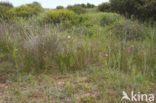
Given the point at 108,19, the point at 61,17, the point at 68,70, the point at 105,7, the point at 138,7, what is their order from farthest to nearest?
the point at 105,7 < the point at 138,7 < the point at 108,19 < the point at 61,17 < the point at 68,70

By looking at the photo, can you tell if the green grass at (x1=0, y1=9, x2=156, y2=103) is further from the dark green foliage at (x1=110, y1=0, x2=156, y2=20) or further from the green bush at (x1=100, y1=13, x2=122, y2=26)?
the dark green foliage at (x1=110, y1=0, x2=156, y2=20)

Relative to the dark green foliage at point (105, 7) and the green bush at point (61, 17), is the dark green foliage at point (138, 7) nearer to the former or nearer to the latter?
the dark green foliage at point (105, 7)

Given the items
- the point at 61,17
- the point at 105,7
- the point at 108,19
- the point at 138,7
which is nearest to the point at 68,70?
the point at 61,17

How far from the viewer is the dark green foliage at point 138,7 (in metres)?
9.70

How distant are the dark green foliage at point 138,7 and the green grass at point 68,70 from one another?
5.32 metres

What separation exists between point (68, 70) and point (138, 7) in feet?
22.3

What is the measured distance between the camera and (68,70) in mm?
4168

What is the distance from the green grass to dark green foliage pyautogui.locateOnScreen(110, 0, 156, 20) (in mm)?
5318

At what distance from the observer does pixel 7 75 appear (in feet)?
13.4

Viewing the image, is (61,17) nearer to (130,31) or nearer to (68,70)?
(130,31)

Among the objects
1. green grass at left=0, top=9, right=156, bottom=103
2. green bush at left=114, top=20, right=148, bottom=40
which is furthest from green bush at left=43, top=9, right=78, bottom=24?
green grass at left=0, top=9, right=156, bottom=103

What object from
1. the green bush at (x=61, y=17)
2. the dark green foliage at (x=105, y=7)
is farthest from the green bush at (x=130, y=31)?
the dark green foliage at (x=105, y=7)

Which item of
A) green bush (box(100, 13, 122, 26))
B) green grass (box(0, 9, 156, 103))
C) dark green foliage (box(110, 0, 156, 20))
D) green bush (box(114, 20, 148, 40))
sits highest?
dark green foliage (box(110, 0, 156, 20))

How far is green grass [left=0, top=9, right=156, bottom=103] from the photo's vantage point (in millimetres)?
3176
